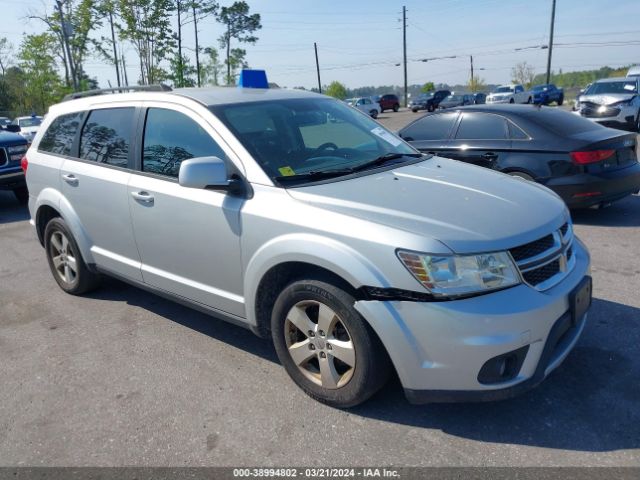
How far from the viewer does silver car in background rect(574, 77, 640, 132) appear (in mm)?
15281

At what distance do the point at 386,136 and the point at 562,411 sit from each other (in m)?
2.29

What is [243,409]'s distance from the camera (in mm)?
3131

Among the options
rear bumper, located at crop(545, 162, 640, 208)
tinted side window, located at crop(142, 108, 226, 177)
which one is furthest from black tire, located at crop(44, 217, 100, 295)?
rear bumper, located at crop(545, 162, 640, 208)

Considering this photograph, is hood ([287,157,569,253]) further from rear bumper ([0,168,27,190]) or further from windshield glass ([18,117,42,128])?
windshield glass ([18,117,42,128])

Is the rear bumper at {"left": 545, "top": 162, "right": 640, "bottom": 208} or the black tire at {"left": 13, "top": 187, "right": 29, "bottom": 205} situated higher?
the rear bumper at {"left": 545, "top": 162, "right": 640, "bottom": 208}

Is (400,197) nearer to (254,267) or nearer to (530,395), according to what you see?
(254,267)

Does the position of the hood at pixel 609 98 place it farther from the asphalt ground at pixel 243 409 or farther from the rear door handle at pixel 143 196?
the rear door handle at pixel 143 196

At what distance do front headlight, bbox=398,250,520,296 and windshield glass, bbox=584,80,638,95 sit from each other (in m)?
16.3

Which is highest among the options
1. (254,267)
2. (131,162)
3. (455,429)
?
(131,162)

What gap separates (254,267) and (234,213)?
0.35 m

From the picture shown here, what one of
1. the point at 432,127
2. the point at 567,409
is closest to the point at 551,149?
the point at 432,127

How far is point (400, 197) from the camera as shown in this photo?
299 centimetres

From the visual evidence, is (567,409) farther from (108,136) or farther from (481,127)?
(481,127)

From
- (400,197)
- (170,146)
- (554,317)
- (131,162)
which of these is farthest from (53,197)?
(554,317)
